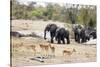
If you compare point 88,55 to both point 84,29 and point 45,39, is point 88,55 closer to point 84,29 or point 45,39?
point 84,29

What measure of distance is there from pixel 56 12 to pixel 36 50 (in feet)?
1.65

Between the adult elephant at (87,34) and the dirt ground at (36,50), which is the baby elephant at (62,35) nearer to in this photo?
the dirt ground at (36,50)

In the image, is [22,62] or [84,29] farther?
[84,29]

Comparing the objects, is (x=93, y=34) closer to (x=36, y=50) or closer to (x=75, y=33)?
(x=75, y=33)

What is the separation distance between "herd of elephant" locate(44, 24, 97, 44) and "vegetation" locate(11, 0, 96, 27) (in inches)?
2.9

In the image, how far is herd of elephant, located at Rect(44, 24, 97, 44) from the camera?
2.09 m

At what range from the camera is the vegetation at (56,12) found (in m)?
1.97

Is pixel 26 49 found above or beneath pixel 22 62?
above

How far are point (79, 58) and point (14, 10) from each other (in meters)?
0.96

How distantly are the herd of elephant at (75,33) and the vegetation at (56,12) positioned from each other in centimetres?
7
